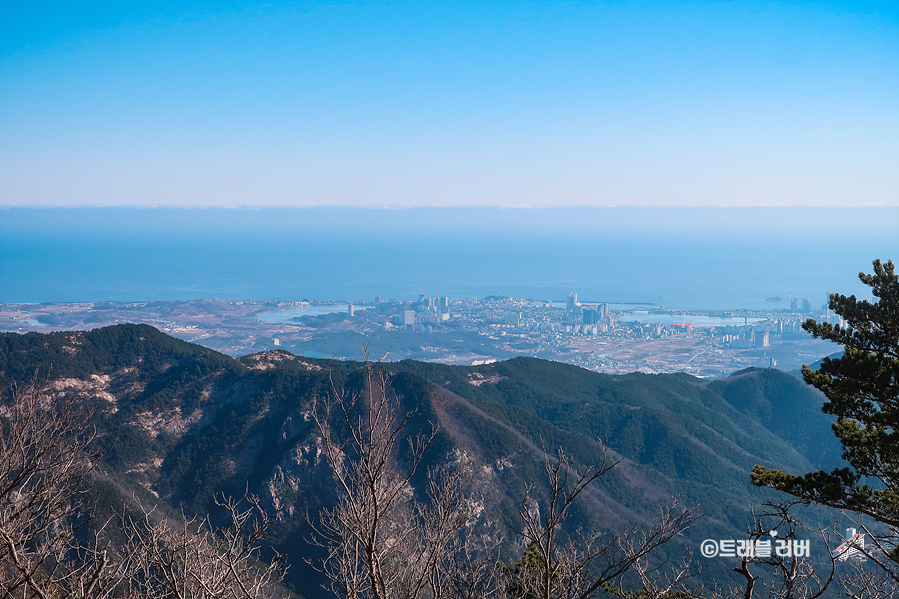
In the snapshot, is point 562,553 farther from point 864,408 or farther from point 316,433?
point 316,433

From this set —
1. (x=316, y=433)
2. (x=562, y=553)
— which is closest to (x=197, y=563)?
(x=562, y=553)

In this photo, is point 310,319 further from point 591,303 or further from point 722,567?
point 722,567

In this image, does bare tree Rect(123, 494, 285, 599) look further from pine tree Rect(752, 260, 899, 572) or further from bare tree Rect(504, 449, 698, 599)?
pine tree Rect(752, 260, 899, 572)

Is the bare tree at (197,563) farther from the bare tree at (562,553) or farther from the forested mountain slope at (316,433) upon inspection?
the forested mountain slope at (316,433)

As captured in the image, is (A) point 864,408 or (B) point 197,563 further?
(A) point 864,408

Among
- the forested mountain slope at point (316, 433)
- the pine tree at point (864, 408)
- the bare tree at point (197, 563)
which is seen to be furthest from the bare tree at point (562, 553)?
the forested mountain slope at point (316, 433)

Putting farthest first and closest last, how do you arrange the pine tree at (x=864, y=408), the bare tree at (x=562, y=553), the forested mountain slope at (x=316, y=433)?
the forested mountain slope at (x=316, y=433) → the pine tree at (x=864, y=408) → the bare tree at (x=562, y=553)

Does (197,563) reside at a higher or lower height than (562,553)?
higher
